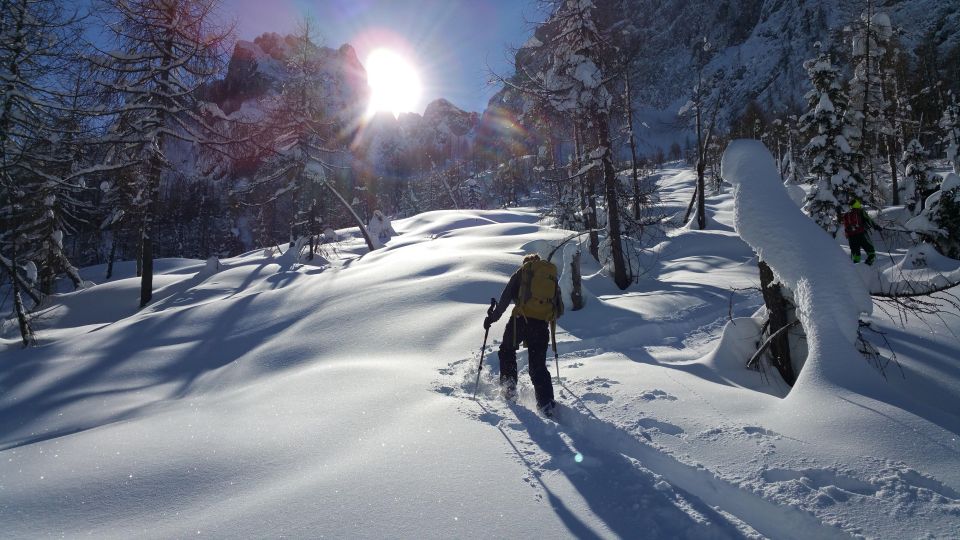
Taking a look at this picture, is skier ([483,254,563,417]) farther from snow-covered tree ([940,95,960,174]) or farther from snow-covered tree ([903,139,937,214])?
snow-covered tree ([940,95,960,174])

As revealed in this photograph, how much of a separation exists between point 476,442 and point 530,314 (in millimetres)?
1954

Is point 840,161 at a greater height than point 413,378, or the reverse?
point 840,161

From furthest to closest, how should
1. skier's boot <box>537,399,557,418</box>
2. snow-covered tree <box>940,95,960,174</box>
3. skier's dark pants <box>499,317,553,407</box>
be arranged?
1. snow-covered tree <box>940,95,960,174</box>
2. skier's dark pants <box>499,317,553,407</box>
3. skier's boot <box>537,399,557,418</box>

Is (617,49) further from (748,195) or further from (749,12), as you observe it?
(749,12)

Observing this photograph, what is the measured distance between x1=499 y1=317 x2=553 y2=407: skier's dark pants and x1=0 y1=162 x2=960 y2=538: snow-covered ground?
0.22m

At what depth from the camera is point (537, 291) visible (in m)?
5.30

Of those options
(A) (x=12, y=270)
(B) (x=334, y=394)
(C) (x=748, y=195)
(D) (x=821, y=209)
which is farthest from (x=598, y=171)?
(A) (x=12, y=270)

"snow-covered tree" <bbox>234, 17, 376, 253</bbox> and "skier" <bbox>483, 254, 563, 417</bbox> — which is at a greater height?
"snow-covered tree" <bbox>234, 17, 376, 253</bbox>

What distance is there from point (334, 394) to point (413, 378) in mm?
997

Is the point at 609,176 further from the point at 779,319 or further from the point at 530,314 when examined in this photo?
the point at 530,314

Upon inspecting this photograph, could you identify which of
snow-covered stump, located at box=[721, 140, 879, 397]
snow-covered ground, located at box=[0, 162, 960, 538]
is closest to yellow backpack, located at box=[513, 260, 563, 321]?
snow-covered ground, located at box=[0, 162, 960, 538]

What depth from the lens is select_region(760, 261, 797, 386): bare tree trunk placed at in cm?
559

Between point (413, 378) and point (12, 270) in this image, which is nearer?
point (413, 378)

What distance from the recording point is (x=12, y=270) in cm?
1138
